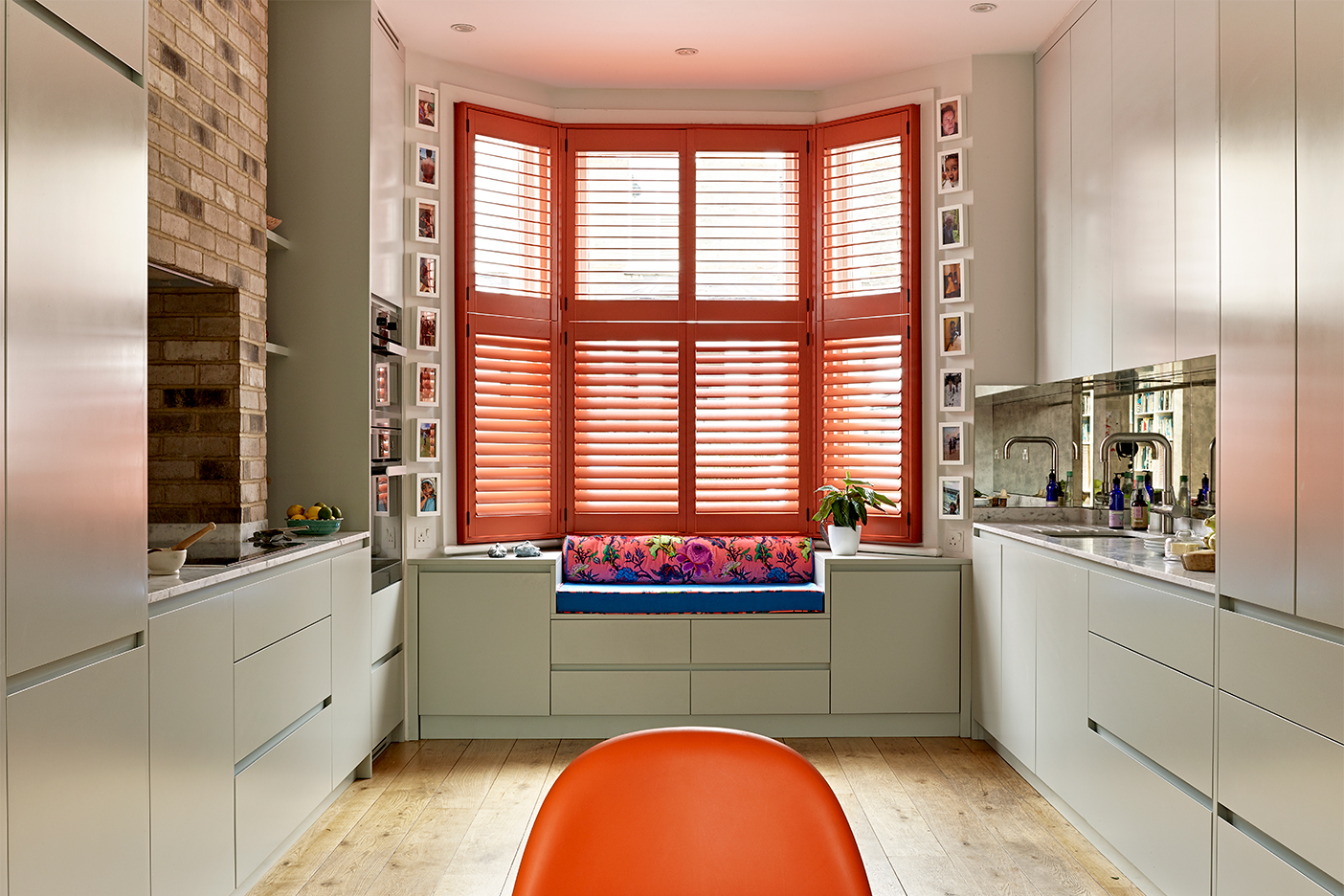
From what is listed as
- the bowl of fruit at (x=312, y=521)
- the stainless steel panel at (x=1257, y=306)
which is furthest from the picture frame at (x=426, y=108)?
the stainless steel panel at (x=1257, y=306)

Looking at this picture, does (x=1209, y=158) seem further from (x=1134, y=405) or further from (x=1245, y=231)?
(x=1134, y=405)

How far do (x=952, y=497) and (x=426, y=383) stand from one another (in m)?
2.34

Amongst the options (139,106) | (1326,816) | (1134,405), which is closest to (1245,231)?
(1326,816)

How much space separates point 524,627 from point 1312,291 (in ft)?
10.1

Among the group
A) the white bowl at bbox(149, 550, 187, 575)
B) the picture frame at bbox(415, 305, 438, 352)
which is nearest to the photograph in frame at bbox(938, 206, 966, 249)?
the picture frame at bbox(415, 305, 438, 352)

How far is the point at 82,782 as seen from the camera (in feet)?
5.90

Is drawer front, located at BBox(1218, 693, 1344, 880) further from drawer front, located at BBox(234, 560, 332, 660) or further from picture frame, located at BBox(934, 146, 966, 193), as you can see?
picture frame, located at BBox(934, 146, 966, 193)

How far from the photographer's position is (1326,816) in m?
1.89

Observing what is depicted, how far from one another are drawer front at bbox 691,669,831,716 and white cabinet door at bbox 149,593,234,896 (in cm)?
206

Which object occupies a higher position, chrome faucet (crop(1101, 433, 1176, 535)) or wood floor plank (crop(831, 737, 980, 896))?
chrome faucet (crop(1101, 433, 1176, 535))

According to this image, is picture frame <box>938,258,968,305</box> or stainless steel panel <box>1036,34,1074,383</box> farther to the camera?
picture frame <box>938,258,968,305</box>

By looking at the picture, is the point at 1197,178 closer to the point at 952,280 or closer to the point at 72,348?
the point at 952,280

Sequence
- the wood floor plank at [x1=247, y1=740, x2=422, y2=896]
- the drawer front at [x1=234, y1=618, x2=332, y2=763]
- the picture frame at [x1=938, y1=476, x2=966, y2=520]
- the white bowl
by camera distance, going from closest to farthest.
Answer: the white bowl → the drawer front at [x1=234, y1=618, x2=332, y2=763] → the wood floor plank at [x1=247, y1=740, x2=422, y2=896] → the picture frame at [x1=938, y1=476, x2=966, y2=520]

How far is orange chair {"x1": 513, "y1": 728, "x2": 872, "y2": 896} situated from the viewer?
1.21m
